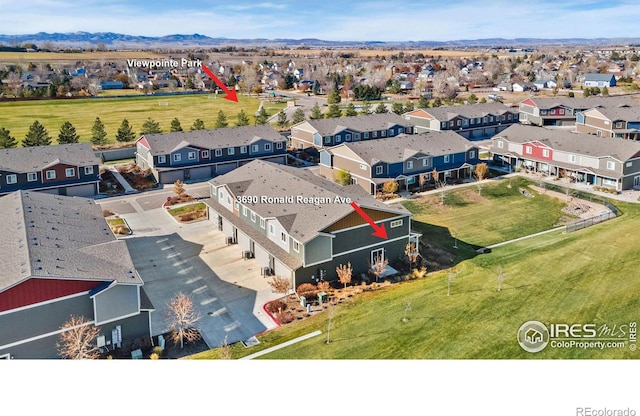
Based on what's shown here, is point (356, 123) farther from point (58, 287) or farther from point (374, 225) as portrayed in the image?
point (58, 287)

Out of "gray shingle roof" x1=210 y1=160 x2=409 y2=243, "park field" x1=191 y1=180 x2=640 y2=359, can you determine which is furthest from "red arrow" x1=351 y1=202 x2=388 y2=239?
"park field" x1=191 y1=180 x2=640 y2=359

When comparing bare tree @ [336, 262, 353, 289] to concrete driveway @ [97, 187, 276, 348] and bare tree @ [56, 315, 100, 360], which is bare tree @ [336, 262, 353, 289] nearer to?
concrete driveway @ [97, 187, 276, 348]

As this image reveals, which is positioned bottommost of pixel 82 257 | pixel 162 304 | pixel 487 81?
pixel 162 304

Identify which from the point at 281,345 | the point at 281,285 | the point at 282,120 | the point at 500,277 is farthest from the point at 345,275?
the point at 282,120

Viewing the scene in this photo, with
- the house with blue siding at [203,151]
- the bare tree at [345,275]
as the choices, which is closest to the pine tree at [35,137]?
the house with blue siding at [203,151]

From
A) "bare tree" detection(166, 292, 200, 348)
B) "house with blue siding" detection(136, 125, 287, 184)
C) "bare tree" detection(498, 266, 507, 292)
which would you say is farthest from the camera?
"house with blue siding" detection(136, 125, 287, 184)

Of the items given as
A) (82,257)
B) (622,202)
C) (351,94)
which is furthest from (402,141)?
(351,94)

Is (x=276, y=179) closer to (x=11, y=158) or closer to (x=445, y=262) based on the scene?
(x=445, y=262)
